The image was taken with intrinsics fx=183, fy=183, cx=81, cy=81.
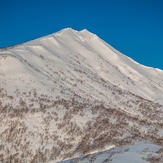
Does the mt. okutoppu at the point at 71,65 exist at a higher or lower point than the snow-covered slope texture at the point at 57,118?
higher

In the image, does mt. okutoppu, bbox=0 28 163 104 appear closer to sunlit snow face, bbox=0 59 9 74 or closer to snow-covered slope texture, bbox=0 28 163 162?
sunlit snow face, bbox=0 59 9 74

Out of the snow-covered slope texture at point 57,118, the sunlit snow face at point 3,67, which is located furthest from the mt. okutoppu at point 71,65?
the snow-covered slope texture at point 57,118

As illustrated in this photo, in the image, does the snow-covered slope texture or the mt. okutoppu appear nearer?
the snow-covered slope texture

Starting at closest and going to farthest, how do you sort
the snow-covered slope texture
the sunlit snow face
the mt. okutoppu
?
the snow-covered slope texture, the sunlit snow face, the mt. okutoppu

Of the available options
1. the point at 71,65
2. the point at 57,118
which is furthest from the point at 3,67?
the point at 71,65

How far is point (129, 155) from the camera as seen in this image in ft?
27.6

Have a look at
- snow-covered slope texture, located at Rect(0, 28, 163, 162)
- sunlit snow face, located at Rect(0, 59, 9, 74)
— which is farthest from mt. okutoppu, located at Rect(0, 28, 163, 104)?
snow-covered slope texture, located at Rect(0, 28, 163, 162)

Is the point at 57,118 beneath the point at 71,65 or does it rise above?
beneath

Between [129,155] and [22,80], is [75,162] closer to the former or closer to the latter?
[129,155]

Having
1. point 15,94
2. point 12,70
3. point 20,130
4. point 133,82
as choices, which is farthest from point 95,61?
point 20,130

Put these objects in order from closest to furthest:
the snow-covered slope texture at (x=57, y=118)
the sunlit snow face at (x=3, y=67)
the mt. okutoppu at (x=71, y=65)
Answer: the snow-covered slope texture at (x=57, y=118) < the sunlit snow face at (x=3, y=67) < the mt. okutoppu at (x=71, y=65)

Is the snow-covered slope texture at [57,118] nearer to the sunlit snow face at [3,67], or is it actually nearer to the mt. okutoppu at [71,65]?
the sunlit snow face at [3,67]

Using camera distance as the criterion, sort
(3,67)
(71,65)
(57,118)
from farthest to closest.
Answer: (71,65) → (3,67) → (57,118)

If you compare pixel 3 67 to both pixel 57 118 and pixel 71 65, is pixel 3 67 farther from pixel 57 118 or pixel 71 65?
pixel 71 65
